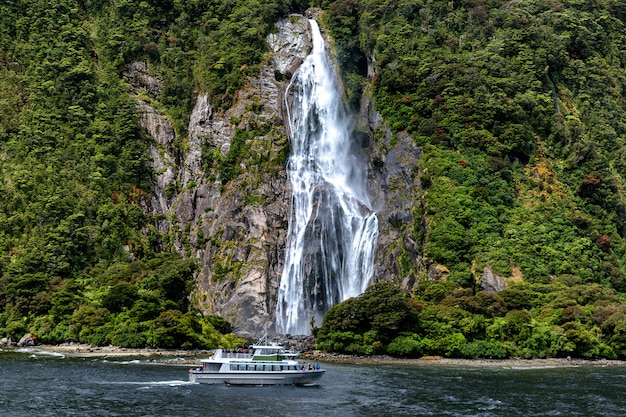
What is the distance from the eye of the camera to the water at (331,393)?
2274 inches

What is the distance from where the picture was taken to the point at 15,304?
109 meters

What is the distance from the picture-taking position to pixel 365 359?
90938mm

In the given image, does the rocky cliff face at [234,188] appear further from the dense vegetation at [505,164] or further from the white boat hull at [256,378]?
the white boat hull at [256,378]

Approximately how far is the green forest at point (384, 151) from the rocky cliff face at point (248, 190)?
7.85ft

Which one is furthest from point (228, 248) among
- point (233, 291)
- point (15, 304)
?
point (15, 304)

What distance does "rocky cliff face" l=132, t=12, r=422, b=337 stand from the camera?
113469mm

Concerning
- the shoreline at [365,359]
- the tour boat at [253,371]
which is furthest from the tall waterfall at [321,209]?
the tour boat at [253,371]

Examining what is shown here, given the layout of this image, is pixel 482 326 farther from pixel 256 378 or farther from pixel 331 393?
pixel 331 393

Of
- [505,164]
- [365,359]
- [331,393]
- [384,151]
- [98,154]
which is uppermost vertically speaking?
[98,154]

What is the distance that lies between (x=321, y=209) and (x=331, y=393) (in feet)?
179

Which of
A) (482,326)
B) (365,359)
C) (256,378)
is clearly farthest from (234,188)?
(256,378)

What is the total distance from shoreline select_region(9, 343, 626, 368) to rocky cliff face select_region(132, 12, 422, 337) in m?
15.1

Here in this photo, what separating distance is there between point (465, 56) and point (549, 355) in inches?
2513

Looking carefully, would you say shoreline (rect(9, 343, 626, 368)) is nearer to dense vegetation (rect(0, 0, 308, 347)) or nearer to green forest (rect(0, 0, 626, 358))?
green forest (rect(0, 0, 626, 358))
